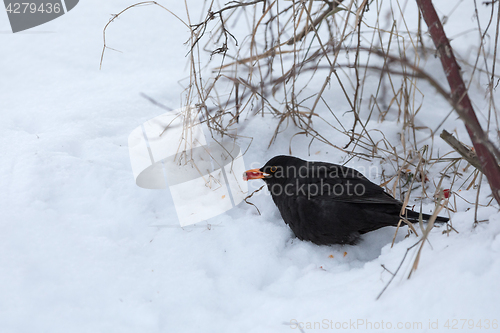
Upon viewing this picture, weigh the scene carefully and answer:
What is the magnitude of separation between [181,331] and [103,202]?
1174 millimetres

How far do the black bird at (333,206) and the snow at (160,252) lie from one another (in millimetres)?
130

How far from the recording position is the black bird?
8.30 ft

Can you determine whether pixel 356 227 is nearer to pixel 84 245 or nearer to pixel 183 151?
pixel 183 151

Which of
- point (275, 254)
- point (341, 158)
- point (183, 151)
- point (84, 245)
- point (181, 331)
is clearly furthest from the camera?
point (341, 158)

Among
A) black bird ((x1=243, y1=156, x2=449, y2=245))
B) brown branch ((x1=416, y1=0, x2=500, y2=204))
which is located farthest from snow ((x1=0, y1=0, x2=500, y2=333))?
brown branch ((x1=416, y1=0, x2=500, y2=204))

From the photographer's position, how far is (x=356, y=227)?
100 inches

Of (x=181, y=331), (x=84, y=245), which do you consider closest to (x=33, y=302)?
(x=84, y=245)

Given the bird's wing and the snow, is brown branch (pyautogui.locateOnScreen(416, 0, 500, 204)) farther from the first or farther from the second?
the bird's wing

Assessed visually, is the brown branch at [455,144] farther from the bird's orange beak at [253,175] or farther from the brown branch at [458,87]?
the bird's orange beak at [253,175]

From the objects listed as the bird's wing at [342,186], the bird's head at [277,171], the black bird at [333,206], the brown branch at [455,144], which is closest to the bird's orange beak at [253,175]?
the bird's head at [277,171]

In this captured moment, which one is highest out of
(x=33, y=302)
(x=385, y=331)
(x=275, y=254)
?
(x=33, y=302)

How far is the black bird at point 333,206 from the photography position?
2531mm

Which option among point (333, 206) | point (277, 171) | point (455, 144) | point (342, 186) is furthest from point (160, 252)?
point (455, 144)

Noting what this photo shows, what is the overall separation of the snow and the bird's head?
221 millimetres
